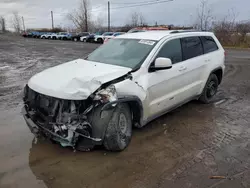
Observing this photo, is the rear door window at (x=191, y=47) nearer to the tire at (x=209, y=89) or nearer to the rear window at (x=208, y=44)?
the rear window at (x=208, y=44)

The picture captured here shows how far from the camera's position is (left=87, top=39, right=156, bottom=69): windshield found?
4.19 m

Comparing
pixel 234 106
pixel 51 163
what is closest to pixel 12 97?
pixel 51 163

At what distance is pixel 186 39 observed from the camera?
5098 mm

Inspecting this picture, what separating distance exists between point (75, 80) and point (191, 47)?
291cm

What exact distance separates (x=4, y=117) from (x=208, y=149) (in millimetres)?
4117

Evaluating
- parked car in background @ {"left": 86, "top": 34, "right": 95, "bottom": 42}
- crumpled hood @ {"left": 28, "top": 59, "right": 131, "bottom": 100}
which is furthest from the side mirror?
parked car in background @ {"left": 86, "top": 34, "right": 95, "bottom": 42}

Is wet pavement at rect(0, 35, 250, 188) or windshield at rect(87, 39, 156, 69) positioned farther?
windshield at rect(87, 39, 156, 69)

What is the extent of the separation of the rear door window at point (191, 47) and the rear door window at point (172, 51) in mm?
163

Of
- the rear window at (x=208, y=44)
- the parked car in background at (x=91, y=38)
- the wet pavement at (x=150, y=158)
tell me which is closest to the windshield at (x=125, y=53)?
the wet pavement at (x=150, y=158)

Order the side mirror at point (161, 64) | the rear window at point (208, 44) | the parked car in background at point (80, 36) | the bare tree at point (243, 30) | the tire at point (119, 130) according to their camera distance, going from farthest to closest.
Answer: the parked car in background at point (80, 36)
the bare tree at point (243, 30)
the rear window at point (208, 44)
the side mirror at point (161, 64)
the tire at point (119, 130)

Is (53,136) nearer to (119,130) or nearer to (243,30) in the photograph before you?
(119,130)

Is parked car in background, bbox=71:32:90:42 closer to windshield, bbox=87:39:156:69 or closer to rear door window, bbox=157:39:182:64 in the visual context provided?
windshield, bbox=87:39:156:69

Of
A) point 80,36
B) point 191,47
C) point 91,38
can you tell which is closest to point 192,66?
point 191,47

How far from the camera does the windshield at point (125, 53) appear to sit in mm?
4188
